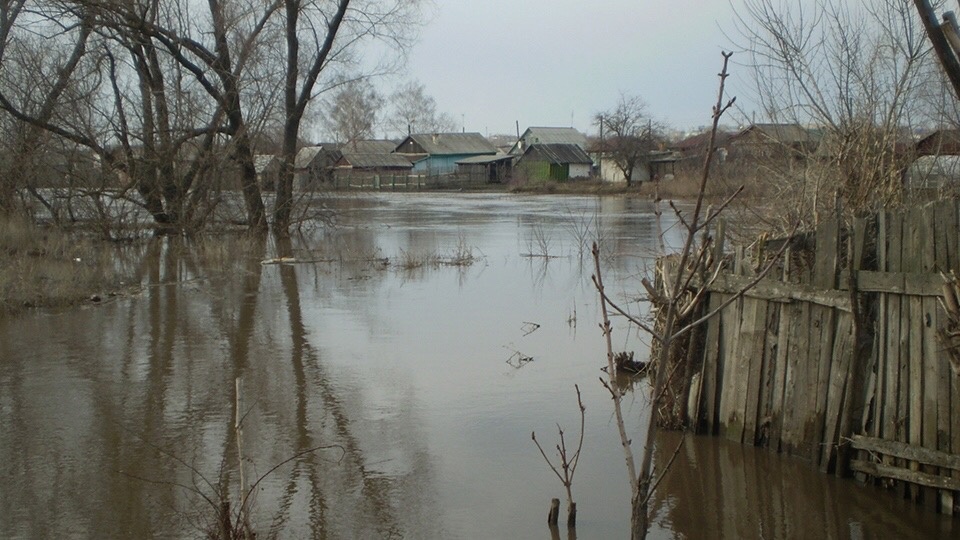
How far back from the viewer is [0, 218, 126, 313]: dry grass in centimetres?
1498

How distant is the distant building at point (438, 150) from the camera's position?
9688 cm

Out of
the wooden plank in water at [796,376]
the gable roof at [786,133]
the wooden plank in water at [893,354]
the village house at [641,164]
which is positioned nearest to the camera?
the wooden plank in water at [893,354]

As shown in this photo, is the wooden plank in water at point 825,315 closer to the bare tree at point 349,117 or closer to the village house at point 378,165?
the bare tree at point 349,117

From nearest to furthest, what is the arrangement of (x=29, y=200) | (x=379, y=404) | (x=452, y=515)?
(x=452, y=515) < (x=379, y=404) < (x=29, y=200)

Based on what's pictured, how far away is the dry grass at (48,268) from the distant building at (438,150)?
73.5m

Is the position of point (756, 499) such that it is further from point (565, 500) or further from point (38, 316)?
point (38, 316)

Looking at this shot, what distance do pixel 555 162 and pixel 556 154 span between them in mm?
1688

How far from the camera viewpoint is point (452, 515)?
22.0ft

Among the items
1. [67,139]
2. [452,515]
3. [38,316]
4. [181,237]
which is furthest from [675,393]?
[67,139]

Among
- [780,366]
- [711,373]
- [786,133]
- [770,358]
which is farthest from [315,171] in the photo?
[780,366]

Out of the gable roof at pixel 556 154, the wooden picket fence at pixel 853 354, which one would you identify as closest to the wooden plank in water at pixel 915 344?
the wooden picket fence at pixel 853 354

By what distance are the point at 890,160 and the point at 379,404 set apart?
5.22m

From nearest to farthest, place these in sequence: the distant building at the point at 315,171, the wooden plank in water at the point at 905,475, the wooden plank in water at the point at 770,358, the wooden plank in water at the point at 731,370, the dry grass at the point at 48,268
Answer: the wooden plank in water at the point at 905,475 → the wooden plank in water at the point at 770,358 → the wooden plank in water at the point at 731,370 → the dry grass at the point at 48,268 → the distant building at the point at 315,171

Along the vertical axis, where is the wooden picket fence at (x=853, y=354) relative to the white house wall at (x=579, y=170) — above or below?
below
